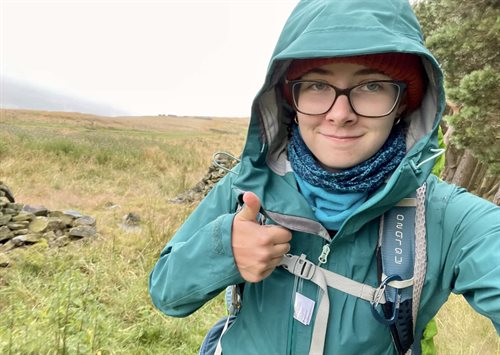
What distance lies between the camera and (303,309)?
3.43 ft

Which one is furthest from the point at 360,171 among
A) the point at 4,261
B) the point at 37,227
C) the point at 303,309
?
the point at 37,227

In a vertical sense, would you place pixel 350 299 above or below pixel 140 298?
above

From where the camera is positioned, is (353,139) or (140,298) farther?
(140,298)

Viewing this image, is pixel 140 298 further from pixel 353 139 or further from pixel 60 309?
pixel 353 139

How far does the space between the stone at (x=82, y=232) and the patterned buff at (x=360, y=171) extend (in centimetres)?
508

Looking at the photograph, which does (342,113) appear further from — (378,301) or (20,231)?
(20,231)

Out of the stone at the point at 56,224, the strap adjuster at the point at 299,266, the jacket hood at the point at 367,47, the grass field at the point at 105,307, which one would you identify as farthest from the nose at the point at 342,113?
the stone at the point at 56,224

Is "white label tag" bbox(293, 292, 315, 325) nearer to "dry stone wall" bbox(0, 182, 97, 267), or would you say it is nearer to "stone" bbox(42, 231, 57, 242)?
"dry stone wall" bbox(0, 182, 97, 267)

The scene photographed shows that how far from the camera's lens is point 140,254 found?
14.4 ft

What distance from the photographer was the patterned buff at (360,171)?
109 centimetres

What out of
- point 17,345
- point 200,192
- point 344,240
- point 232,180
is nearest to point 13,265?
point 17,345

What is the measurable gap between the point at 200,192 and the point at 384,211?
8.79 meters

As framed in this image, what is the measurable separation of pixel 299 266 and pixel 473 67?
5.38m

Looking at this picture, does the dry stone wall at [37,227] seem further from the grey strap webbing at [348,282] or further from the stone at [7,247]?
the grey strap webbing at [348,282]
